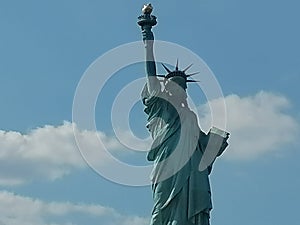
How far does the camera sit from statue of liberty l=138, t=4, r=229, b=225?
21891mm

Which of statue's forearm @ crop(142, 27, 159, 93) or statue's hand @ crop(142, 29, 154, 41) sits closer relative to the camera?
statue's forearm @ crop(142, 27, 159, 93)

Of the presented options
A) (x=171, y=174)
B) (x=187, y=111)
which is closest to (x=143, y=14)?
(x=187, y=111)

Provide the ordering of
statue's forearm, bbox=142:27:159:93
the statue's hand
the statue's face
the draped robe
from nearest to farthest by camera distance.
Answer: the draped robe < statue's forearm, bbox=142:27:159:93 < the statue's face < the statue's hand

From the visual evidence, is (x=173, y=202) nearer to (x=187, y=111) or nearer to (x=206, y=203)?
(x=206, y=203)

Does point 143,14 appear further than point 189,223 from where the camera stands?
Yes

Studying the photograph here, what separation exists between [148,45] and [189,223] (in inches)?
186

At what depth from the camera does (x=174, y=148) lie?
73.6ft

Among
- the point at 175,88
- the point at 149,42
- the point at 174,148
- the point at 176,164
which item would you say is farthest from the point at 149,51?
the point at 176,164

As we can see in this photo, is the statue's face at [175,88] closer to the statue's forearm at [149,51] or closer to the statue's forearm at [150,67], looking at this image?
the statue's forearm at [150,67]

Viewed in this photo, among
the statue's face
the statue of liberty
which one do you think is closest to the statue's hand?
the statue of liberty

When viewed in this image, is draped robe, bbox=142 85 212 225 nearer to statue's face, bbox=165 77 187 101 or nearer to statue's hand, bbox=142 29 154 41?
statue's face, bbox=165 77 187 101

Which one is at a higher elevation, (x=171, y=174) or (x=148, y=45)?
(x=148, y=45)

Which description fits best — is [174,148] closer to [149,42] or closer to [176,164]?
[176,164]

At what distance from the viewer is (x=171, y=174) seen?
2220cm
